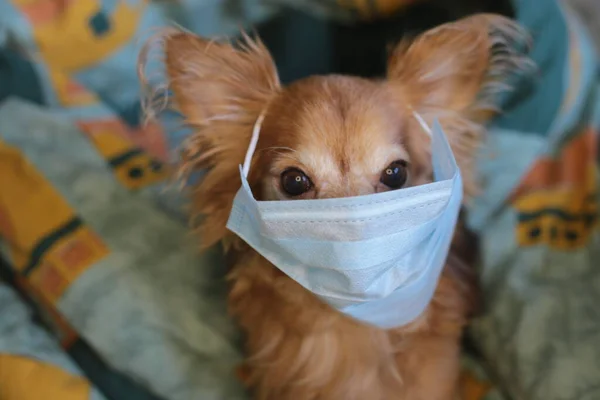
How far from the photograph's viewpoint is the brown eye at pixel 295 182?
1275 mm

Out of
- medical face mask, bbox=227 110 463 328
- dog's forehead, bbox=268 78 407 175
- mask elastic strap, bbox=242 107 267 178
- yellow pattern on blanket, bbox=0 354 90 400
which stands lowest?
yellow pattern on blanket, bbox=0 354 90 400

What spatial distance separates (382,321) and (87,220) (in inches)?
34.8

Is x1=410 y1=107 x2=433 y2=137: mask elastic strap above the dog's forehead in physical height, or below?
below

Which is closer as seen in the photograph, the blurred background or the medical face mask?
the medical face mask

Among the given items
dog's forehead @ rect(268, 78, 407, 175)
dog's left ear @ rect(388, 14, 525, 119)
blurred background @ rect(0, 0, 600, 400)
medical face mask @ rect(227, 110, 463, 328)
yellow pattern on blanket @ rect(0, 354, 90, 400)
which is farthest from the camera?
blurred background @ rect(0, 0, 600, 400)

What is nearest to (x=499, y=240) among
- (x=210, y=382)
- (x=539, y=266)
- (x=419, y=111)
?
(x=539, y=266)

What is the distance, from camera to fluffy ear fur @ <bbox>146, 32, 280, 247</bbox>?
1.40m

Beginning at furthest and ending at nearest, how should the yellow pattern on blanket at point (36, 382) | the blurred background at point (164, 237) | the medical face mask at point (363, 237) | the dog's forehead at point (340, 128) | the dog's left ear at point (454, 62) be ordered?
1. the blurred background at point (164, 237)
2. the yellow pattern on blanket at point (36, 382)
3. the dog's left ear at point (454, 62)
4. the dog's forehead at point (340, 128)
5. the medical face mask at point (363, 237)

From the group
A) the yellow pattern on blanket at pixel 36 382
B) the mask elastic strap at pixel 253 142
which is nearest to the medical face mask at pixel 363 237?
the mask elastic strap at pixel 253 142

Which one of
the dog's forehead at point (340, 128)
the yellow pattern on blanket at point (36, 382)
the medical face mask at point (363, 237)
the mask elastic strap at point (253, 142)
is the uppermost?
the dog's forehead at point (340, 128)

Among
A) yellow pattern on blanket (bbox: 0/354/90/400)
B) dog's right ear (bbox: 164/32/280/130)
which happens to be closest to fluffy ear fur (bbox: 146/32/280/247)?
dog's right ear (bbox: 164/32/280/130)

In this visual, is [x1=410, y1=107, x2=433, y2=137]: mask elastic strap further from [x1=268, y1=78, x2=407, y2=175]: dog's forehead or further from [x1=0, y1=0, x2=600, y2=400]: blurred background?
[x1=0, y1=0, x2=600, y2=400]: blurred background

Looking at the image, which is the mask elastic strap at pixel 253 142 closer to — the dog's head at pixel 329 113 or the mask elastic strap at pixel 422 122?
the dog's head at pixel 329 113

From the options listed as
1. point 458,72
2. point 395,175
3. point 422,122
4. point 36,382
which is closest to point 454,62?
point 458,72
